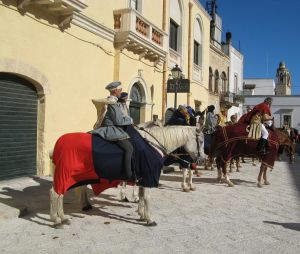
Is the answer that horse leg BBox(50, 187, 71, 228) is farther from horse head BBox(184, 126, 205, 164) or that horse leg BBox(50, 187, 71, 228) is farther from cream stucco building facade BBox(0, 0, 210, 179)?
cream stucco building facade BBox(0, 0, 210, 179)

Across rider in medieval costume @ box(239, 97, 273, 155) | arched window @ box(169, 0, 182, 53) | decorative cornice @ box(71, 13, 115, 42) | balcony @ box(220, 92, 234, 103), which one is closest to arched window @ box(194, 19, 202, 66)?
arched window @ box(169, 0, 182, 53)

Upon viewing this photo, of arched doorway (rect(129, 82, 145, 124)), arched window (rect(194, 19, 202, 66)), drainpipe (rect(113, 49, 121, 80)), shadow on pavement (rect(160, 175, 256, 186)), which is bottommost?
shadow on pavement (rect(160, 175, 256, 186))

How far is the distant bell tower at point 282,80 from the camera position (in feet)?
207

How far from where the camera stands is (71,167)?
566cm

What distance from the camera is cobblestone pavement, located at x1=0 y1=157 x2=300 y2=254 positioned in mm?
4945

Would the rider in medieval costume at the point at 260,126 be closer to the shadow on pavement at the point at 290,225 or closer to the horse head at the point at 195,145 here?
the horse head at the point at 195,145

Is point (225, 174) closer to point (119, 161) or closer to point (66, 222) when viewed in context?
point (119, 161)

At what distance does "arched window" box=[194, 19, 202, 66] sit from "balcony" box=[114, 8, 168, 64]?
648cm

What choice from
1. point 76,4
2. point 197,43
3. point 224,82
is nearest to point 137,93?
point 76,4

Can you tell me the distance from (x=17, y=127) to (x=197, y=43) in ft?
52.6

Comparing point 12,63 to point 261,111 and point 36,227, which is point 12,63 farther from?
point 261,111

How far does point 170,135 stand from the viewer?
260 inches

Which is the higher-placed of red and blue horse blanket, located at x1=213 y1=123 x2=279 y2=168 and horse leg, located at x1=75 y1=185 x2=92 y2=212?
red and blue horse blanket, located at x1=213 y1=123 x2=279 y2=168

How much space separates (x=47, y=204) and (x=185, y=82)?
880cm
